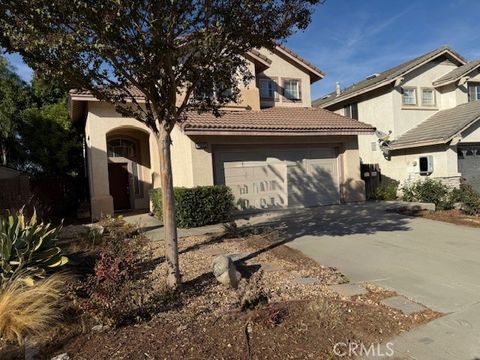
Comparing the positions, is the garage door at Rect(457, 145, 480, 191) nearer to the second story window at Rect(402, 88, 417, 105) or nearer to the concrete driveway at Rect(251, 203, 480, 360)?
the second story window at Rect(402, 88, 417, 105)

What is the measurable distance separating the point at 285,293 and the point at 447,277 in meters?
2.99

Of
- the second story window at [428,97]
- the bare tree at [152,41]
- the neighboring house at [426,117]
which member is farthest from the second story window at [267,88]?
the bare tree at [152,41]

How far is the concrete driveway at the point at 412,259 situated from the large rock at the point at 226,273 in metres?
2.07

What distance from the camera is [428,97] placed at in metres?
20.4

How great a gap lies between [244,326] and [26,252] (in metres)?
3.46

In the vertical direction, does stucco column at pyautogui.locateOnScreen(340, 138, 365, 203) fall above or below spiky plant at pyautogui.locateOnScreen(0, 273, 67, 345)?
above

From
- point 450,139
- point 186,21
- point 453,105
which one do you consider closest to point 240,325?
point 186,21

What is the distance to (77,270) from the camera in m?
6.61

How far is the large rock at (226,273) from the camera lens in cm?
572

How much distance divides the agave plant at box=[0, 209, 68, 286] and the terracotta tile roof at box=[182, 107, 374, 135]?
650cm

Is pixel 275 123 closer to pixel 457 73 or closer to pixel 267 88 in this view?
pixel 267 88

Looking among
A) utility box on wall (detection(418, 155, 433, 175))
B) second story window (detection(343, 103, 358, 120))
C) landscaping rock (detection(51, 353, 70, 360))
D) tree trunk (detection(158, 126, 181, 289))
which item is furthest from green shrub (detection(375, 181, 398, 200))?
landscaping rock (detection(51, 353, 70, 360))

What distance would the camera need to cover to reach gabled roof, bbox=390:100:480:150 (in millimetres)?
16891

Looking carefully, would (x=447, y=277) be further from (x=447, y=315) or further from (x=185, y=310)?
(x=185, y=310)
